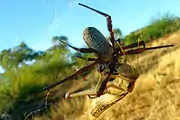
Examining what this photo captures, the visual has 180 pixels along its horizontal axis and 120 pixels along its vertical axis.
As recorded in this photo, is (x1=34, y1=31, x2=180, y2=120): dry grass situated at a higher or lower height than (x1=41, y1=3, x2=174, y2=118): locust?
lower

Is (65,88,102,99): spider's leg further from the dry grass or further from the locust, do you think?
the dry grass

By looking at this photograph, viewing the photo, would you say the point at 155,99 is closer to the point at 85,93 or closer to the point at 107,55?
the point at 85,93

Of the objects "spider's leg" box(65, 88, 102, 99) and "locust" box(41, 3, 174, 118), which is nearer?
"locust" box(41, 3, 174, 118)

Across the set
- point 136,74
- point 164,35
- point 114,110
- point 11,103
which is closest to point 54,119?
point 114,110

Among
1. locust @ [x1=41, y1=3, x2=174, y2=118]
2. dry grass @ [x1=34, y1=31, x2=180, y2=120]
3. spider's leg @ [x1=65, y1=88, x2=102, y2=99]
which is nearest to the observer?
locust @ [x1=41, y1=3, x2=174, y2=118]

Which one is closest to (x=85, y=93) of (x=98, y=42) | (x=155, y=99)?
(x=98, y=42)

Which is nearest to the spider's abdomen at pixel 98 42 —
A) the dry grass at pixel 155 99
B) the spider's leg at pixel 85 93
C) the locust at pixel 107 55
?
the locust at pixel 107 55

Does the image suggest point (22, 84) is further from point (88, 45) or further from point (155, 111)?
point (88, 45)

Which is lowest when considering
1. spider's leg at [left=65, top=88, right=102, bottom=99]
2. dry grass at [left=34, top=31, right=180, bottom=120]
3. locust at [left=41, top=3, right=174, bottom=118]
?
dry grass at [left=34, top=31, right=180, bottom=120]

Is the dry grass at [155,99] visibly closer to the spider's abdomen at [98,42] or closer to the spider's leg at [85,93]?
the spider's leg at [85,93]

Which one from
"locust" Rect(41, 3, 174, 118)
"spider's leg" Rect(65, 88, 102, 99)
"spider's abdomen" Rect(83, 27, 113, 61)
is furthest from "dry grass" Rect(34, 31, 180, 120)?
"spider's abdomen" Rect(83, 27, 113, 61)
